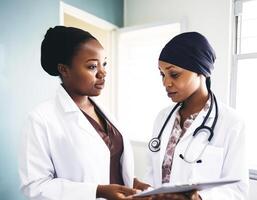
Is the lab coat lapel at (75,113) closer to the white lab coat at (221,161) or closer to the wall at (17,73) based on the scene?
the white lab coat at (221,161)

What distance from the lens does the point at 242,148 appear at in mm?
1022

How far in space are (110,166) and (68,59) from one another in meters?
0.48

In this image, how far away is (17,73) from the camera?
1.61m

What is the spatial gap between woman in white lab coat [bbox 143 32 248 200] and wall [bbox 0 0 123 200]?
3.05 ft

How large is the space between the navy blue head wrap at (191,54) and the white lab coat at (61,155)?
0.49m

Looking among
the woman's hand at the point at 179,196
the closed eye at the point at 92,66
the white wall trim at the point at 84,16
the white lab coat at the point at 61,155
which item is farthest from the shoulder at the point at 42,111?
the white wall trim at the point at 84,16

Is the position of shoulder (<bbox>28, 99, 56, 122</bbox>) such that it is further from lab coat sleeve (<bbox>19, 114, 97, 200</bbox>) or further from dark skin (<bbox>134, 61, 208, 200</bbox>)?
dark skin (<bbox>134, 61, 208, 200</bbox>)

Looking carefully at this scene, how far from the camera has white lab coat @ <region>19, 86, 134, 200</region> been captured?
884 mm

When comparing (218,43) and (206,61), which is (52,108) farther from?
(218,43)

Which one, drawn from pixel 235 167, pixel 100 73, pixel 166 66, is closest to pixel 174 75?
pixel 166 66

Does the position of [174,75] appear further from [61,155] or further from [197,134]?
[61,155]

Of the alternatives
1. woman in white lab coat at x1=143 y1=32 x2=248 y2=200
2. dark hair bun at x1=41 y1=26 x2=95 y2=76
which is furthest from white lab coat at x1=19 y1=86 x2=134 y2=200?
woman in white lab coat at x1=143 y1=32 x2=248 y2=200

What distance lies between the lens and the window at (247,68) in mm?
2031

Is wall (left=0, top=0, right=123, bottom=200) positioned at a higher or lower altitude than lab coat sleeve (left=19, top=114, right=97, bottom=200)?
higher
